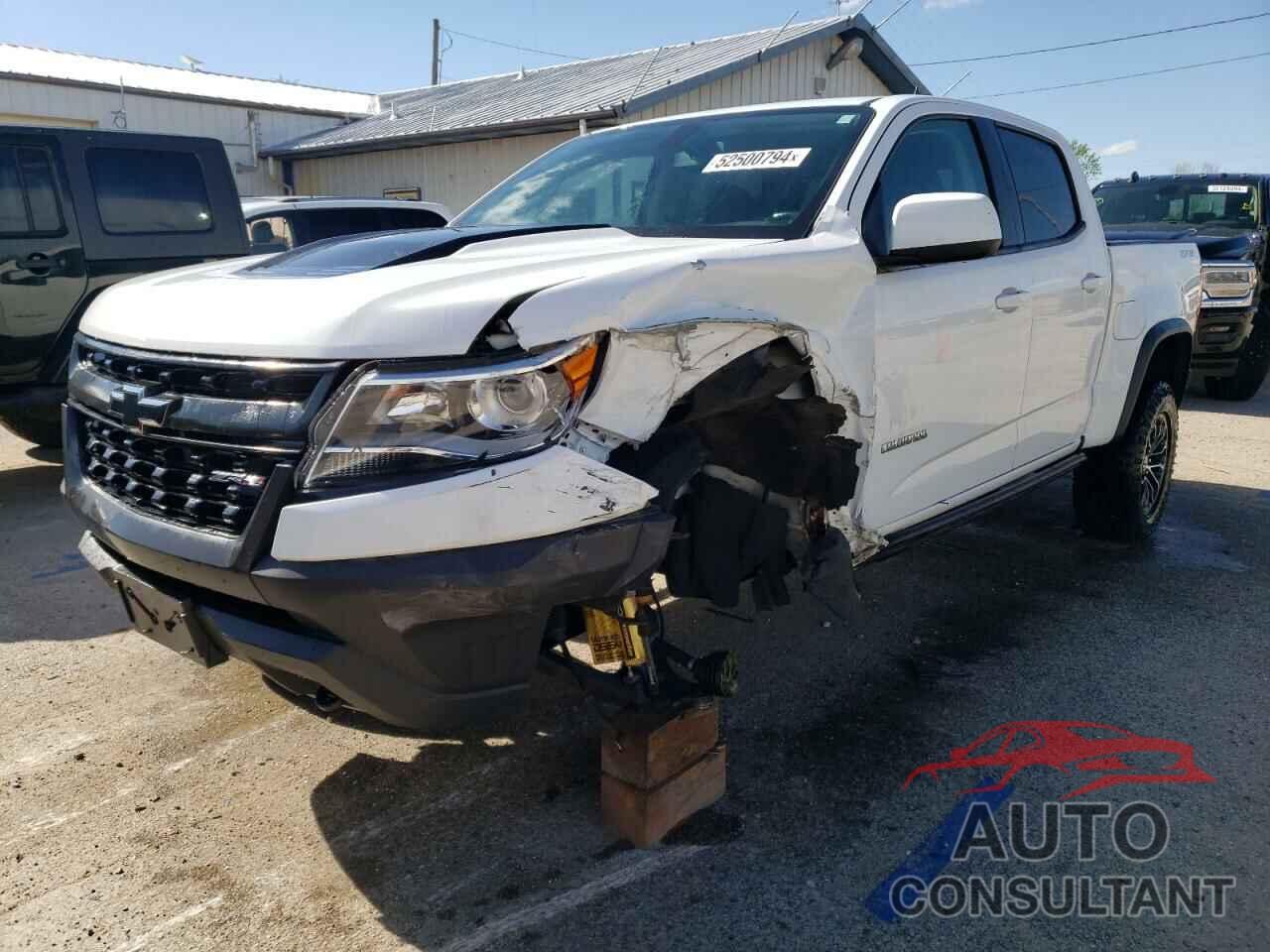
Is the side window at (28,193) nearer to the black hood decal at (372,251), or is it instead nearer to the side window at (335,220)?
the side window at (335,220)

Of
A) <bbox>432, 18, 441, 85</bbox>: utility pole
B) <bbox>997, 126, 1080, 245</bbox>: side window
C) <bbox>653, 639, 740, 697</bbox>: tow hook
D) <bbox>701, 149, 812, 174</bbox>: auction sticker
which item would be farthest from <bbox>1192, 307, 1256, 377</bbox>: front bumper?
<bbox>432, 18, 441, 85</bbox>: utility pole

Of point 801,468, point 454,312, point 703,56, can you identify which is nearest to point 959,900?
point 801,468

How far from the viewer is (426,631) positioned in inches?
80.1

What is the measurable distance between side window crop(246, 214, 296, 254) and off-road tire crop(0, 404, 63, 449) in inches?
A: 114

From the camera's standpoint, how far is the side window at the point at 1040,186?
4.14 metres

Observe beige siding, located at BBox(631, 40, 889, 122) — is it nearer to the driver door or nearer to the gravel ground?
the driver door

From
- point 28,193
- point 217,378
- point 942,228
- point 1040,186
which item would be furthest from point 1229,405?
point 217,378

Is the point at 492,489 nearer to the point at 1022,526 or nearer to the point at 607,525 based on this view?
the point at 607,525

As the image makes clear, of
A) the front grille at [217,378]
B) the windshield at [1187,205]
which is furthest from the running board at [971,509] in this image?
the windshield at [1187,205]

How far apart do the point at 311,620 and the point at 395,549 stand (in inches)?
10.0

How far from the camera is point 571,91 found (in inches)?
609

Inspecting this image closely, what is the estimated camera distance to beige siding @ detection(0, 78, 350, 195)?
53.4 feet

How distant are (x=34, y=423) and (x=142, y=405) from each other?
470 cm

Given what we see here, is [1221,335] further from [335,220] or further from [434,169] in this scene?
[434,169]
